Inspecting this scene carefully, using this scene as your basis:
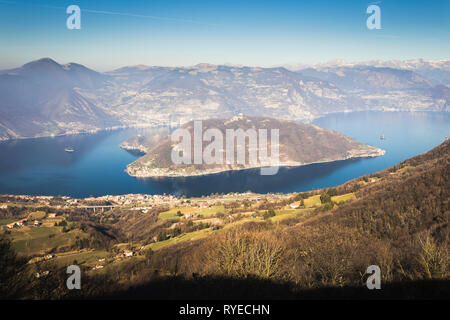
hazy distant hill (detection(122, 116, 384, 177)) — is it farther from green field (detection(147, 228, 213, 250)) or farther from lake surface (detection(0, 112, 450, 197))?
green field (detection(147, 228, 213, 250))

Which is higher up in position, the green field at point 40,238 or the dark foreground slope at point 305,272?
the dark foreground slope at point 305,272

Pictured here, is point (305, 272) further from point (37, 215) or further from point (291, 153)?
point (291, 153)

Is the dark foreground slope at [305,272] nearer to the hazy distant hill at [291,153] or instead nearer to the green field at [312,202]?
the green field at [312,202]

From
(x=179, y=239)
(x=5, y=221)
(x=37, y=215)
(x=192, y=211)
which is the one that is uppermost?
(x=179, y=239)

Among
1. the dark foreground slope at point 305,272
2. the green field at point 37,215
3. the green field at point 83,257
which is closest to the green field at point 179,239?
the green field at point 83,257

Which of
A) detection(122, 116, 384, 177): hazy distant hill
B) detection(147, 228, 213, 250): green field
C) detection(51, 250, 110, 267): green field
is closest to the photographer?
detection(51, 250, 110, 267): green field

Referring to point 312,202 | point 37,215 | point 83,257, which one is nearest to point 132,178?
point 37,215

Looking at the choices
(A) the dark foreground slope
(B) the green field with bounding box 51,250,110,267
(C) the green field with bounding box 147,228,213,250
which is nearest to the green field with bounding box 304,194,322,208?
(C) the green field with bounding box 147,228,213,250

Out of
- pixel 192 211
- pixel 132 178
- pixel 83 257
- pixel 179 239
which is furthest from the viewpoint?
pixel 132 178

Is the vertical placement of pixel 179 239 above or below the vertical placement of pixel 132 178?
above
